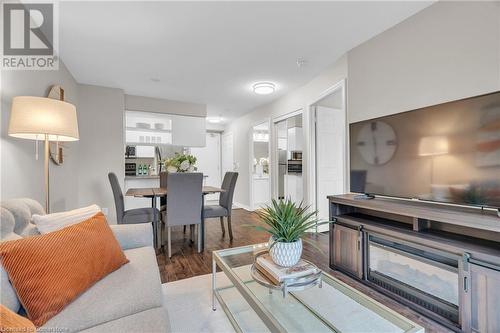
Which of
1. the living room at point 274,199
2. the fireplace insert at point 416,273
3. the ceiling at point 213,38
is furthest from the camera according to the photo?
the ceiling at point 213,38

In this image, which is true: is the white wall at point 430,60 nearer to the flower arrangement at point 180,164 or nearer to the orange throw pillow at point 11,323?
the flower arrangement at point 180,164

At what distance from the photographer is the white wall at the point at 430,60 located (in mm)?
1703

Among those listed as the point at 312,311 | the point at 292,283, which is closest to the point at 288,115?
the point at 292,283

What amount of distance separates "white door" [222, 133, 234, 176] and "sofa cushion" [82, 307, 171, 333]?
230 inches

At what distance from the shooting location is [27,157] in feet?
6.92

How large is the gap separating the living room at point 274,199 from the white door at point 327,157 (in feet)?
0.10

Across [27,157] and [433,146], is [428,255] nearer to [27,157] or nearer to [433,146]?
[433,146]

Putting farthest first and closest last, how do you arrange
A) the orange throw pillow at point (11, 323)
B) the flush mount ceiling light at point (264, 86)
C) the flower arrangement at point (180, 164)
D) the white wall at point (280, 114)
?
the flush mount ceiling light at point (264, 86) < the flower arrangement at point (180, 164) < the white wall at point (280, 114) < the orange throw pillow at point (11, 323)

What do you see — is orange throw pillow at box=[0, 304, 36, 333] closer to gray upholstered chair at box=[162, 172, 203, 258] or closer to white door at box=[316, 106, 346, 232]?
gray upholstered chair at box=[162, 172, 203, 258]

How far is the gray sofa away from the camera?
3.19 feet

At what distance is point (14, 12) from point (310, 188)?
3.77 metres

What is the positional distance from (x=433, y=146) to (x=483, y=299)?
101 cm

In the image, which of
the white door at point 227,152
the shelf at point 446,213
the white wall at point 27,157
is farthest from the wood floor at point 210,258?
the white door at point 227,152

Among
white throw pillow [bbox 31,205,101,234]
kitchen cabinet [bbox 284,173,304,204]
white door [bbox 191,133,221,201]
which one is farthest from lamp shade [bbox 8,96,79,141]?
white door [bbox 191,133,221,201]
